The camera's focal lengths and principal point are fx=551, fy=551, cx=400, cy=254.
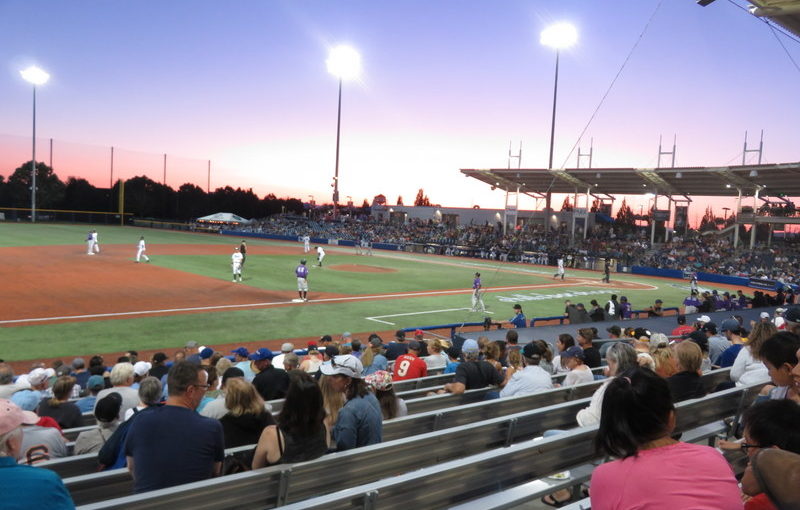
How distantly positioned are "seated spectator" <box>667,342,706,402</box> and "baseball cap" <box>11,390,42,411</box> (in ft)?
24.9

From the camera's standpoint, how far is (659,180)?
174 feet

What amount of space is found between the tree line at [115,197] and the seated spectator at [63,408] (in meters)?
99.0

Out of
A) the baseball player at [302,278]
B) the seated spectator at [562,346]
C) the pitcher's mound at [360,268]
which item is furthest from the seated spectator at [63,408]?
the pitcher's mound at [360,268]

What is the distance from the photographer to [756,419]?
275 cm

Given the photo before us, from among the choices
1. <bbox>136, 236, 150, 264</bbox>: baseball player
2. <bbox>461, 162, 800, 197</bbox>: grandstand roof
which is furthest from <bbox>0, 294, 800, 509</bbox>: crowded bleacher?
<bbox>461, 162, 800, 197</bbox>: grandstand roof

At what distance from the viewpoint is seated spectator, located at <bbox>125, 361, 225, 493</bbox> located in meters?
3.67

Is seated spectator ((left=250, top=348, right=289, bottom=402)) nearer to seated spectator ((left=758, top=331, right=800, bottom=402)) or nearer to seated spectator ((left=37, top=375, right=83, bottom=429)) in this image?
seated spectator ((left=37, top=375, right=83, bottom=429))

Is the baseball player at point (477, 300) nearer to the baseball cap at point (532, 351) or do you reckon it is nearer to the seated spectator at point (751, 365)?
the baseball cap at point (532, 351)

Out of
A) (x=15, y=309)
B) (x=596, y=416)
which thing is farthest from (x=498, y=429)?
(x=15, y=309)

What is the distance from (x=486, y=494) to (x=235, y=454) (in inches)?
76.8

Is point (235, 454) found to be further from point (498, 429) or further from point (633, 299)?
point (633, 299)

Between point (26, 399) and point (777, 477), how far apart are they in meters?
7.82

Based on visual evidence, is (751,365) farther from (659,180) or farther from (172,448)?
(659,180)

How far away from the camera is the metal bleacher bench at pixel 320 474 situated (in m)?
3.07
